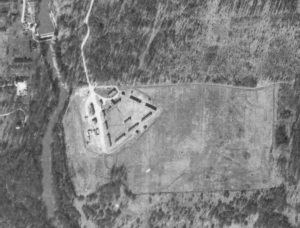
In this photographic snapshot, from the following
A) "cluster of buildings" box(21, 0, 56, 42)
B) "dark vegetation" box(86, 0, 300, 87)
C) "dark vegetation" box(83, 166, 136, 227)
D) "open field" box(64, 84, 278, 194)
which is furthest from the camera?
"cluster of buildings" box(21, 0, 56, 42)

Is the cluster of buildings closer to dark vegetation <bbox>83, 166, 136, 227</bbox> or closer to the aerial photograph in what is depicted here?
the aerial photograph

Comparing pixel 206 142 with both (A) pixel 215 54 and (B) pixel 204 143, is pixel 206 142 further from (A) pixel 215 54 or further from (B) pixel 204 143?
(A) pixel 215 54

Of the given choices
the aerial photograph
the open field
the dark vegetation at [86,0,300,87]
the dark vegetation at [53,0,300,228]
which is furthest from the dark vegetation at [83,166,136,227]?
the dark vegetation at [86,0,300,87]

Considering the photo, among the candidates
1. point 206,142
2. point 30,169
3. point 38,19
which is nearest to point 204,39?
point 206,142

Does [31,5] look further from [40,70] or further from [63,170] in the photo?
[63,170]

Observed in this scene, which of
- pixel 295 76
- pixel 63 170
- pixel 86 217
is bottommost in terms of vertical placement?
pixel 86 217

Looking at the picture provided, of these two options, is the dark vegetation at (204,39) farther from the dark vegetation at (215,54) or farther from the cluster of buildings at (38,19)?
the cluster of buildings at (38,19)

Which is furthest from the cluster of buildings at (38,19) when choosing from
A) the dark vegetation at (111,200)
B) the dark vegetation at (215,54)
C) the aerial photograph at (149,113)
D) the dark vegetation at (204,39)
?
the dark vegetation at (111,200)

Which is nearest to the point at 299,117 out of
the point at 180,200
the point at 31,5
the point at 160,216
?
the point at 180,200
